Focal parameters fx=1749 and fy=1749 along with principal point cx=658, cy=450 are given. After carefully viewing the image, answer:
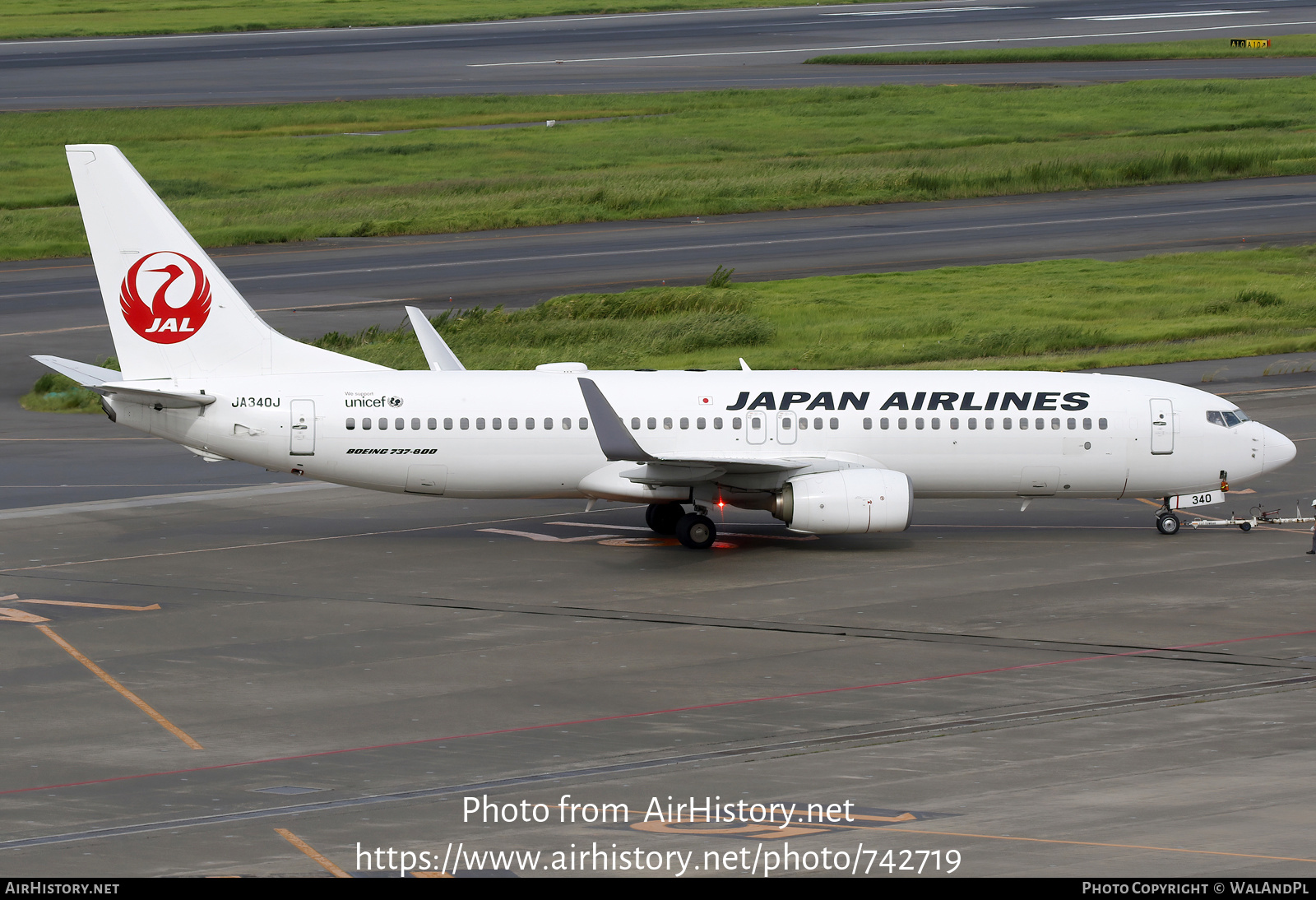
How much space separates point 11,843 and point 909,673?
1674 cm

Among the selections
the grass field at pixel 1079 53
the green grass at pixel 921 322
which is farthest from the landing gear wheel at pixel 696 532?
the grass field at pixel 1079 53

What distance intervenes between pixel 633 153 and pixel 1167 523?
7147 cm

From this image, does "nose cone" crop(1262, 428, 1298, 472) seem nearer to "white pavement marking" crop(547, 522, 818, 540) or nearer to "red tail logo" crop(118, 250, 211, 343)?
"white pavement marking" crop(547, 522, 818, 540)

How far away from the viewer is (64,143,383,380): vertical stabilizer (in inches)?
1734

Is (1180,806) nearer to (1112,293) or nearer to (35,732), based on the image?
(35,732)

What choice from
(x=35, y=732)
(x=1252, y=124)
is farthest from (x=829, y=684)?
(x=1252, y=124)

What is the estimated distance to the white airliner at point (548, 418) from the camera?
1726 inches

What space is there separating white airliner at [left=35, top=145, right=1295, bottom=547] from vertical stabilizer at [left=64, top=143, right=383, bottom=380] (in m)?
0.05

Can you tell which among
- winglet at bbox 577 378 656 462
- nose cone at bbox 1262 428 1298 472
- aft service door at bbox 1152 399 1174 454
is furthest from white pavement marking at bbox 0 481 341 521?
nose cone at bbox 1262 428 1298 472

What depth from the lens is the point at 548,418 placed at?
44281 mm

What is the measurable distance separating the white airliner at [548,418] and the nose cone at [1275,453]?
4.33ft

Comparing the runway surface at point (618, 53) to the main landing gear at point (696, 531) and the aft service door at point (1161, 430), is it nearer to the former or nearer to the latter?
the main landing gear at point (696, 531)

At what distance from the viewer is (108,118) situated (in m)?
120

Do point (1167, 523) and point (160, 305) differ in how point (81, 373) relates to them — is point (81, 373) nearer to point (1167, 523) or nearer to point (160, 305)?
point (160, 305)
